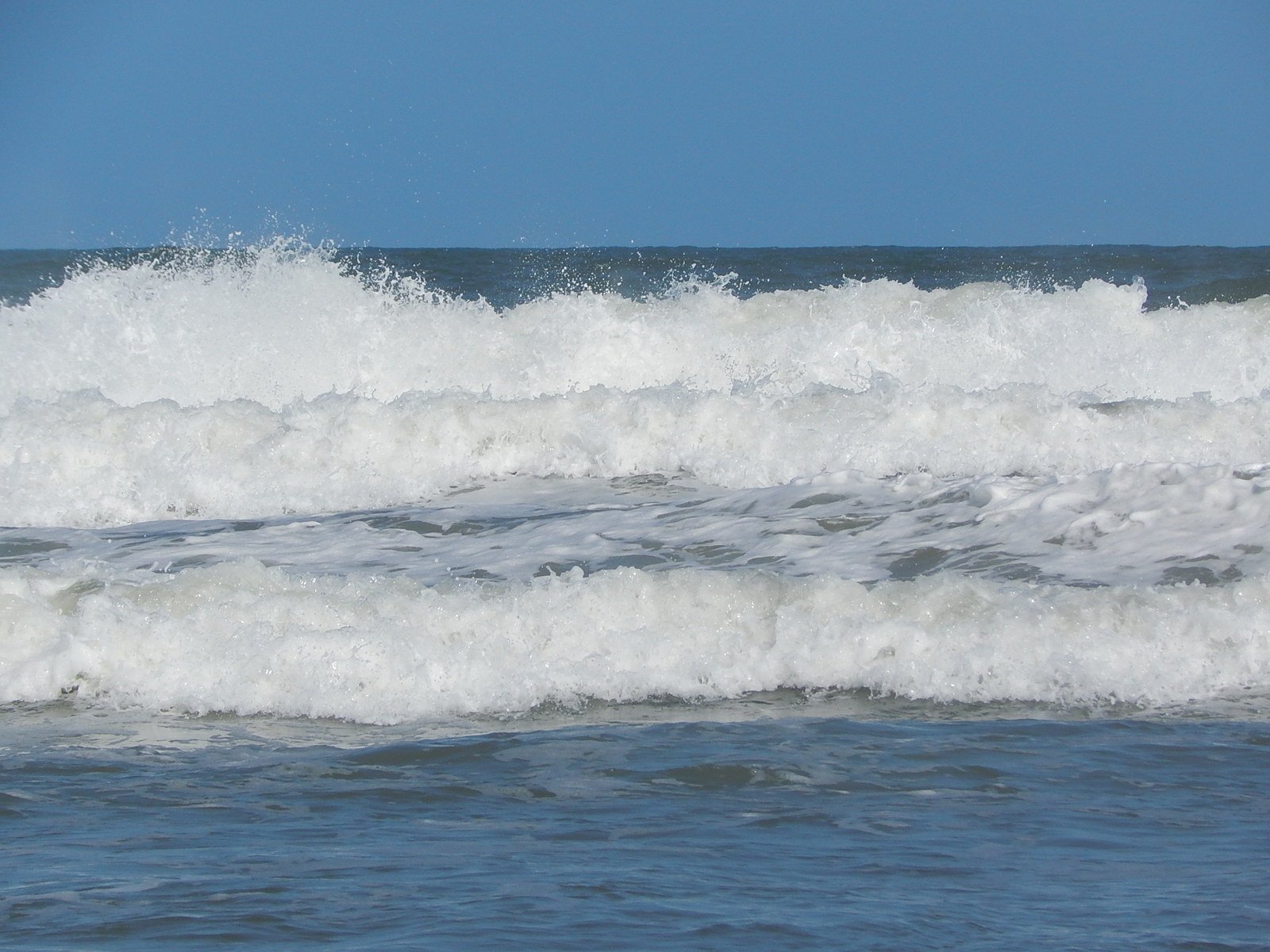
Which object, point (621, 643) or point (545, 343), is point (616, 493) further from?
point (545, 343)

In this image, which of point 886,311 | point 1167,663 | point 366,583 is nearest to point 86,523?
point 366,583

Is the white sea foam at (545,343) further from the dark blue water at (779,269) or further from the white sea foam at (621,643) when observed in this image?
the white sea foam at (621,643)

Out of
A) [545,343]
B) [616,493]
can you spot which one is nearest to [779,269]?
[545,343]

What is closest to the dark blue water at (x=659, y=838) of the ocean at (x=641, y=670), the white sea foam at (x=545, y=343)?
the ocean at (x=641, y=670)

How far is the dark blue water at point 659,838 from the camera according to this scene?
9.52 feet

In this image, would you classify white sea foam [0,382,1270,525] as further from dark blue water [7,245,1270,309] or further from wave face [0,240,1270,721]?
dark blue water [7,245,1270,309]

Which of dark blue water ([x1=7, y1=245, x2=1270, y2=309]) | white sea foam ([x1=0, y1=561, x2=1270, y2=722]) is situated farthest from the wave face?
dark blue water ([x1=7, y1=245, x2=1270, y2=309])

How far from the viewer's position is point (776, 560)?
6383 millimetres

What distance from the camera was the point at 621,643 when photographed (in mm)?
5242

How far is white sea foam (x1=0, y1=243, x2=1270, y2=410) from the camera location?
11.9 meters

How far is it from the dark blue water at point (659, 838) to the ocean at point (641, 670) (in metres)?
0.01

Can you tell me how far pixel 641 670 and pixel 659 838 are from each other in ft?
5.33

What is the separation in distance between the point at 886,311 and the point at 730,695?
861 cm

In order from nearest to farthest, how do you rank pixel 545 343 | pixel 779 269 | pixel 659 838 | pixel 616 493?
pixel 659 838 → pixel 616 493 → pixel 545 343 → pixel 779 269
